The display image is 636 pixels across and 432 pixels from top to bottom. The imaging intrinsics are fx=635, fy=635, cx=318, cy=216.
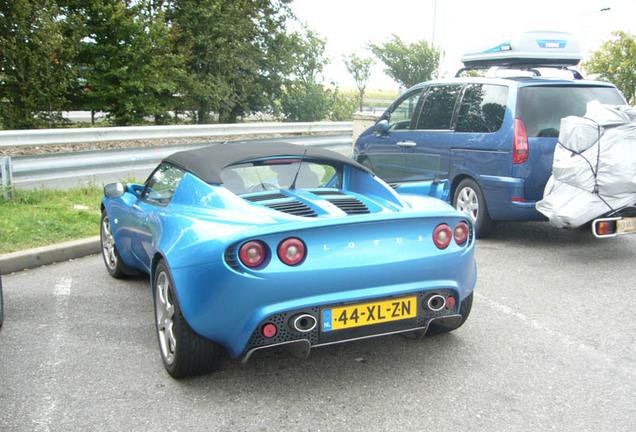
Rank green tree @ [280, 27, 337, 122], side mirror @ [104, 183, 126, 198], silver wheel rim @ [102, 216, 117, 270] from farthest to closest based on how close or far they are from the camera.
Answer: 1. green tree @ [280, 27, 337, 122]
2. silver wheel rim @ [102, 216, 117, 270]
3. side mirror @ [104, 183, 126, 198]

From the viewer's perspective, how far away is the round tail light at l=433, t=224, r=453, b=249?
3545mm

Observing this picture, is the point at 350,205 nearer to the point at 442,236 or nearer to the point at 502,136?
the point at 442,236

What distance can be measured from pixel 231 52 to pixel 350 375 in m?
19.1

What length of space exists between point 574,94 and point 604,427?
15.2 ft

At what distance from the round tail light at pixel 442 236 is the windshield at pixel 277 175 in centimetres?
103

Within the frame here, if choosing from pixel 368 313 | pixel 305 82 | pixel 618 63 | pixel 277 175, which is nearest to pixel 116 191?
pixel 277 175

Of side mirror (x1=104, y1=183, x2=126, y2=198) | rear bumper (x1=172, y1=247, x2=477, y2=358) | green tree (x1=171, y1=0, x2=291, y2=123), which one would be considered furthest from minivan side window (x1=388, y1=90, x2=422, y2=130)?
green tree (x1=171, y1=0, x2=291, y2=123)

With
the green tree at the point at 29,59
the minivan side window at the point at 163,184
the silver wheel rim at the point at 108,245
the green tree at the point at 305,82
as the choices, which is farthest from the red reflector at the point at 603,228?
the green tree at the point at 305,82

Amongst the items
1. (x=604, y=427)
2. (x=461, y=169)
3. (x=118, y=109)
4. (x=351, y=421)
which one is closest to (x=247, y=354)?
(x=351, y=421)

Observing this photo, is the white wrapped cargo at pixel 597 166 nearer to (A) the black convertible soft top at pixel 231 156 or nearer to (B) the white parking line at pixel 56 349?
(A) the black convertible soft top at pixel 231 156

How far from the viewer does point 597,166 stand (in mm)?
5969

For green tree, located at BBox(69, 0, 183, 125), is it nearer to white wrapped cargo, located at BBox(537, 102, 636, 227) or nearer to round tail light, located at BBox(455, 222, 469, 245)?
white wrapped cargo, located at BBox(537, 102, 636, 227)

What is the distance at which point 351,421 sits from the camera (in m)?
3.05

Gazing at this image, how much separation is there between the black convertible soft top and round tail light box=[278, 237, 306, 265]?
806mm
